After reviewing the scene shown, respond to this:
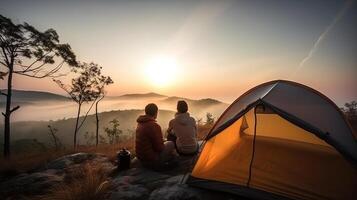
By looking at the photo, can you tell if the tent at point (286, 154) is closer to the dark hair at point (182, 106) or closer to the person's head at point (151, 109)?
the dark hair at point (182, 106)

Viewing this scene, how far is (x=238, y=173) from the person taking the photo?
6.12 m

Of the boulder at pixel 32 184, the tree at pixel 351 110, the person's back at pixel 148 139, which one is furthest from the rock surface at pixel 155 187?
the tree at pixel 351 110

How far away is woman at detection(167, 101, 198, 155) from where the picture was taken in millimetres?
7617

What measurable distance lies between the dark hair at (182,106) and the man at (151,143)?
28.6 inches

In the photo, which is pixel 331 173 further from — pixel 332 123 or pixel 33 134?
pixel 33 134

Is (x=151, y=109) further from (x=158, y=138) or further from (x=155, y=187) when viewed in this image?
(x=155, y=187)

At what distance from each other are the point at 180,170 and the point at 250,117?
2.85 metres

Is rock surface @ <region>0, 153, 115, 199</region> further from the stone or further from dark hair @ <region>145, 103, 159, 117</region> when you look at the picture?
the stone

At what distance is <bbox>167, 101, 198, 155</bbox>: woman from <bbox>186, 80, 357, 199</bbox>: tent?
0.91 meters

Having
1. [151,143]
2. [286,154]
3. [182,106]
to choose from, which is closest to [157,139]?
[151,143]

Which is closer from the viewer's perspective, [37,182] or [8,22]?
[37,182]

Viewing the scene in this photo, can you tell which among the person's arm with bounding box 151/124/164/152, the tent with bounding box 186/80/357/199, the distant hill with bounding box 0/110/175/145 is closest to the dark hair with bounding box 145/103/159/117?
the person's arm with bounding box 151/124/164/152

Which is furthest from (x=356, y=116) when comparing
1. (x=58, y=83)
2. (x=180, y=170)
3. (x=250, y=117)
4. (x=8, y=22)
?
(x=58, y=83)

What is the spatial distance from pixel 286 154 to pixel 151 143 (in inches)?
132
